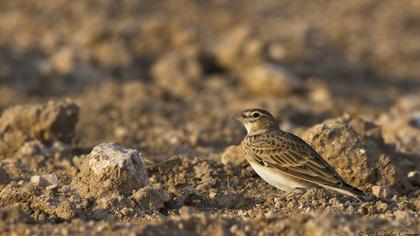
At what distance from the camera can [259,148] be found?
7.72 m

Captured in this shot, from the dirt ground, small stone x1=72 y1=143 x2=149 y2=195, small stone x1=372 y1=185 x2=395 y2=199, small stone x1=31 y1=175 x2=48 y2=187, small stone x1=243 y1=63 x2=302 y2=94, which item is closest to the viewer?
the dirt ground

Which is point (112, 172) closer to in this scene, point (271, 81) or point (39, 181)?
point (39, 181)

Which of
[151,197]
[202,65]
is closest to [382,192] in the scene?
[151,197]

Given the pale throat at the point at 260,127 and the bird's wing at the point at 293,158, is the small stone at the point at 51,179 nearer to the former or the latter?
the bird's wing at the point at 293,158

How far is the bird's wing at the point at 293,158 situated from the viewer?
728cm

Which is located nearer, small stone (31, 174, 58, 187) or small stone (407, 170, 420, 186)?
small stone (31, 174, 58, 187)

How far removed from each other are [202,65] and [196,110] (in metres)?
2.52

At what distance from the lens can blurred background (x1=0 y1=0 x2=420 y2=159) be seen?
12.3 metres

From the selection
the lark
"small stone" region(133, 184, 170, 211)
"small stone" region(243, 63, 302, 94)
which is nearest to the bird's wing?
the lark

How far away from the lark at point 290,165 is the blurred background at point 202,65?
84.8 inches

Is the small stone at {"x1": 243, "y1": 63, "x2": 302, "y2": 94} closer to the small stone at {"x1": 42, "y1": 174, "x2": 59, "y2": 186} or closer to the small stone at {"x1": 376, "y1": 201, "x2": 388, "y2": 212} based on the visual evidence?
the small stone at {"x1": 42, "y1": 174, "x2": 59, "y2": 186}

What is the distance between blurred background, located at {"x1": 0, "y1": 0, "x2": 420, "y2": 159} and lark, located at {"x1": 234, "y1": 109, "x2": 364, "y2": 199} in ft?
7.07

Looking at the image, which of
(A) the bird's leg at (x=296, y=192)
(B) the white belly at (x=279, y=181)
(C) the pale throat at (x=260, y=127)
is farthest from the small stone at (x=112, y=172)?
(C) the pale throat at (x=260, y=127)

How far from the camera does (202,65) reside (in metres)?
15.6
